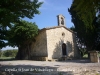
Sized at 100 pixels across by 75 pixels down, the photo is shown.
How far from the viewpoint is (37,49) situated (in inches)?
855

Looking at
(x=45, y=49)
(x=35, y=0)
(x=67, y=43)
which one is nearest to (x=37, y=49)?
(x=45, y=49)

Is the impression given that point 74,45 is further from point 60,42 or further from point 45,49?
point 45,49

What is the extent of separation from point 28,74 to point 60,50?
46.3 ft

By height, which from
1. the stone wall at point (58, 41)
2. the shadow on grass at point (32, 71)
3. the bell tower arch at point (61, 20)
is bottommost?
the shadow on grass at point (32, 71)

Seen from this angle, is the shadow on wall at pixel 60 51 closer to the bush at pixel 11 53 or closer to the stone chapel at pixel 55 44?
the stone chapel at pixel 55 44

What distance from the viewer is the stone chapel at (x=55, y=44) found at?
20.2m

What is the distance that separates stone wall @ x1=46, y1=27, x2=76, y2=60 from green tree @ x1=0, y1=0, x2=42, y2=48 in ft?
39.0

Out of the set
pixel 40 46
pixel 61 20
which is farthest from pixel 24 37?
pixel 61 20

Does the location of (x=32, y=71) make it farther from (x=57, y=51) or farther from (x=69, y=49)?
(x=69, y=49)

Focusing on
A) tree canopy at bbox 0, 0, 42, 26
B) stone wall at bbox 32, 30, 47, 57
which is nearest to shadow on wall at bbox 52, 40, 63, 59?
stone wall at bbox 32, 30, 47, 57

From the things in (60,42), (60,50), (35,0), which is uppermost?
(35,0)

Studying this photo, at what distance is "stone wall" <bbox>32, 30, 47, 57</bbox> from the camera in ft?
66.8

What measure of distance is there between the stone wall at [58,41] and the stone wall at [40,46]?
67 centimetres

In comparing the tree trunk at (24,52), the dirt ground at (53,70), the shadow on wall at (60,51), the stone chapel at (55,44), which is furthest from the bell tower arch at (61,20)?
the dirt ground at (53,70)
